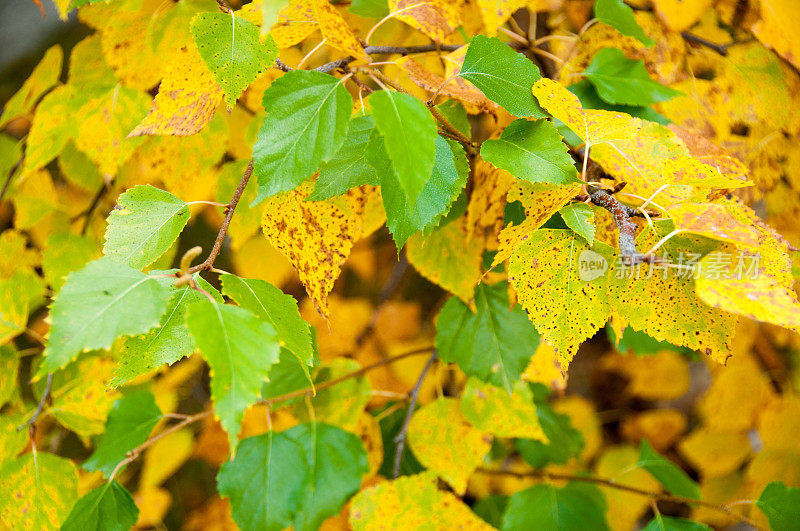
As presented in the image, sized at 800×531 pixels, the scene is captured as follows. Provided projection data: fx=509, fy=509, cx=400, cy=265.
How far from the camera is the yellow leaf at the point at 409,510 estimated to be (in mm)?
562

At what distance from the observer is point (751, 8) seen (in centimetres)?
59

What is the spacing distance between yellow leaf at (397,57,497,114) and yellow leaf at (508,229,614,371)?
12 centimetres

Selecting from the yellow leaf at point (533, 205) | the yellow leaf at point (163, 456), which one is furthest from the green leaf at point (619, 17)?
the yellow leaf at point (163, 456)

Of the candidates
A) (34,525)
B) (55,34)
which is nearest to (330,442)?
(34,525)

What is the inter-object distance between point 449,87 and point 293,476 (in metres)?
0.40

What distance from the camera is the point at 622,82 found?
0.47 metres

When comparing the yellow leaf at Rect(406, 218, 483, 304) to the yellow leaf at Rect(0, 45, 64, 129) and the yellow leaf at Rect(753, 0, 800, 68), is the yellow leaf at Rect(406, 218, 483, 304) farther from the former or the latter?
the yellow leaf at Rect(0, 45, 64, 129)

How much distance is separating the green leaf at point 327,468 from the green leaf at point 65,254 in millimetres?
359

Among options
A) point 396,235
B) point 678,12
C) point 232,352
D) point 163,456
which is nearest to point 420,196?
point 396,235

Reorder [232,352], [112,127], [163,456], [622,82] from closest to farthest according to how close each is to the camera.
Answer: [232,352] → [622,82] → [112,127] → [163,456]

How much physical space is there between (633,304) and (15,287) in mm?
707

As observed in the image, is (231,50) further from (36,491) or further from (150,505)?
(150,505)

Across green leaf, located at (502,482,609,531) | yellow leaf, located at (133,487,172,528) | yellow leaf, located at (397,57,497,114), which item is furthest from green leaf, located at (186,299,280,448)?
yellow leaf, located at (133,487,172,528)

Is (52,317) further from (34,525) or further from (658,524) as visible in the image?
(658,524)
